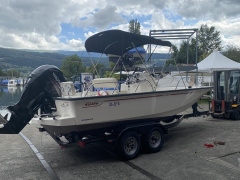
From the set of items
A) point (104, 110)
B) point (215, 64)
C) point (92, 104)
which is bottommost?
point (104, 110)

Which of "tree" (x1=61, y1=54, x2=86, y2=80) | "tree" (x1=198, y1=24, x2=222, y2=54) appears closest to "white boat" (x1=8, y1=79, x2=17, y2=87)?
"tree" (x1=198, y1=24, x2=222, y2=54)

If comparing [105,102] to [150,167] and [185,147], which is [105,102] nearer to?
[150,167]

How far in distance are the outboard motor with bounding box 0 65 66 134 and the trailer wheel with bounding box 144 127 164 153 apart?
96.1 inches

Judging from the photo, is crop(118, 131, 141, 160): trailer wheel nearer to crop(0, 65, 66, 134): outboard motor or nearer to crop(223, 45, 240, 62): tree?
crop(0, 65, 66, 134): outboard motor

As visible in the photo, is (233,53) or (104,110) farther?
(233,53)

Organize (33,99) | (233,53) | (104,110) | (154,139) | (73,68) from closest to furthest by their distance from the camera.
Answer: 1. (104,110)
2. (33,99)
3. (154,139)
4. (73,68)
5. (233,53)

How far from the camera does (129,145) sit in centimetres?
562

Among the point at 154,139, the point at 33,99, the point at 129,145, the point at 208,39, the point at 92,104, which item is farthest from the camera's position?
the point at 208,39

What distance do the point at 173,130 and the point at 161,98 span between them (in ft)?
7.70

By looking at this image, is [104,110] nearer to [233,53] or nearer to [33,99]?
[33,99]

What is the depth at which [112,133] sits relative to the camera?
5629mm

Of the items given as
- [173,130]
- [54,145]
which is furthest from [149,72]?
[54,145]

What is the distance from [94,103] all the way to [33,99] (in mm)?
1515

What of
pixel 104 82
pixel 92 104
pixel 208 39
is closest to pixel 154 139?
pixel 104 82
